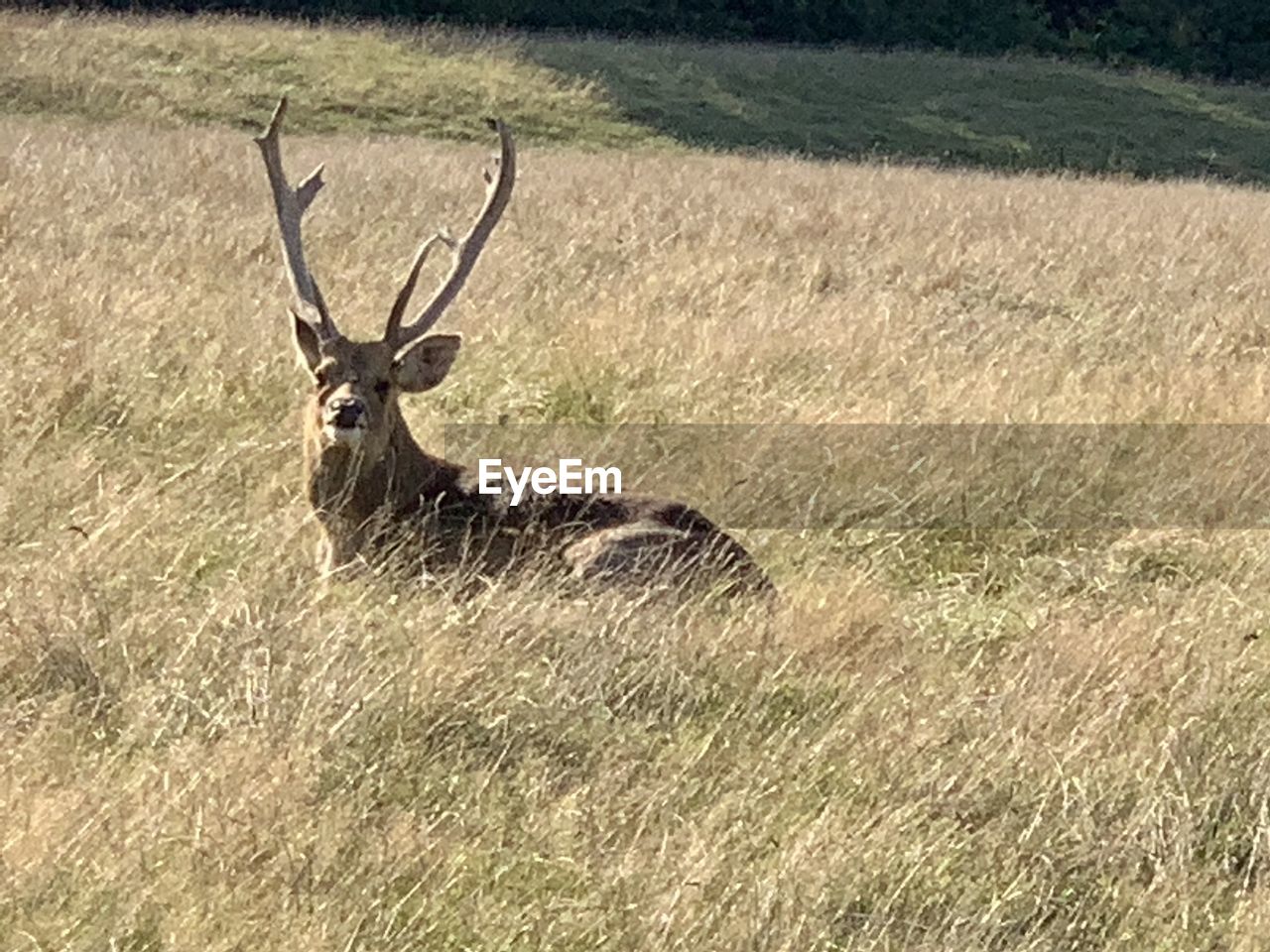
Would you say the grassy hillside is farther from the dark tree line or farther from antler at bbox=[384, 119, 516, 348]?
antler at bbox=[384, 119, 516, 348]

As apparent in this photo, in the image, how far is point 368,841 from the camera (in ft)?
12.1

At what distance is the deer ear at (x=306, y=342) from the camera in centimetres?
607

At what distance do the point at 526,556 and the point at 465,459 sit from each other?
1577 millimetres

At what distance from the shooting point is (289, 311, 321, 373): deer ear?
19.9ft

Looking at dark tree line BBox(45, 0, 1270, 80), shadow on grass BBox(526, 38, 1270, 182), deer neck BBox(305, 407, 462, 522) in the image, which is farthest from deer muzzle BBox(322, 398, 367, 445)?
dark tree line BBox(45, 0, 1270, 80)

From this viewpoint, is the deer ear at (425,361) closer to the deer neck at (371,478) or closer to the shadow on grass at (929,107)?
the deer neck at (371,478)

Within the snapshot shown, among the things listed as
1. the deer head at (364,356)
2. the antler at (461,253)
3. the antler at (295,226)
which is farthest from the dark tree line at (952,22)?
the deer head at (364,356)

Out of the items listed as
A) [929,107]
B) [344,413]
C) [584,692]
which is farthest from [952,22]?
[584,692]

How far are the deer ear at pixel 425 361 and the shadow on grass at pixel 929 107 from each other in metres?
22.9

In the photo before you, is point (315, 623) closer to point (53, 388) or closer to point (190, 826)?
point (190, 826)

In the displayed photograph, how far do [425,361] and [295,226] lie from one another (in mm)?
690

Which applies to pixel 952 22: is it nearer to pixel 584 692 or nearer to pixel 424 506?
pixel 424 506

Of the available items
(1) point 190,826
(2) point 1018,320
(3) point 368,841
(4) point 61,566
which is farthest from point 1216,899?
(2) point 1018,320

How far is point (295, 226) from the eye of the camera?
6426 millimetres
